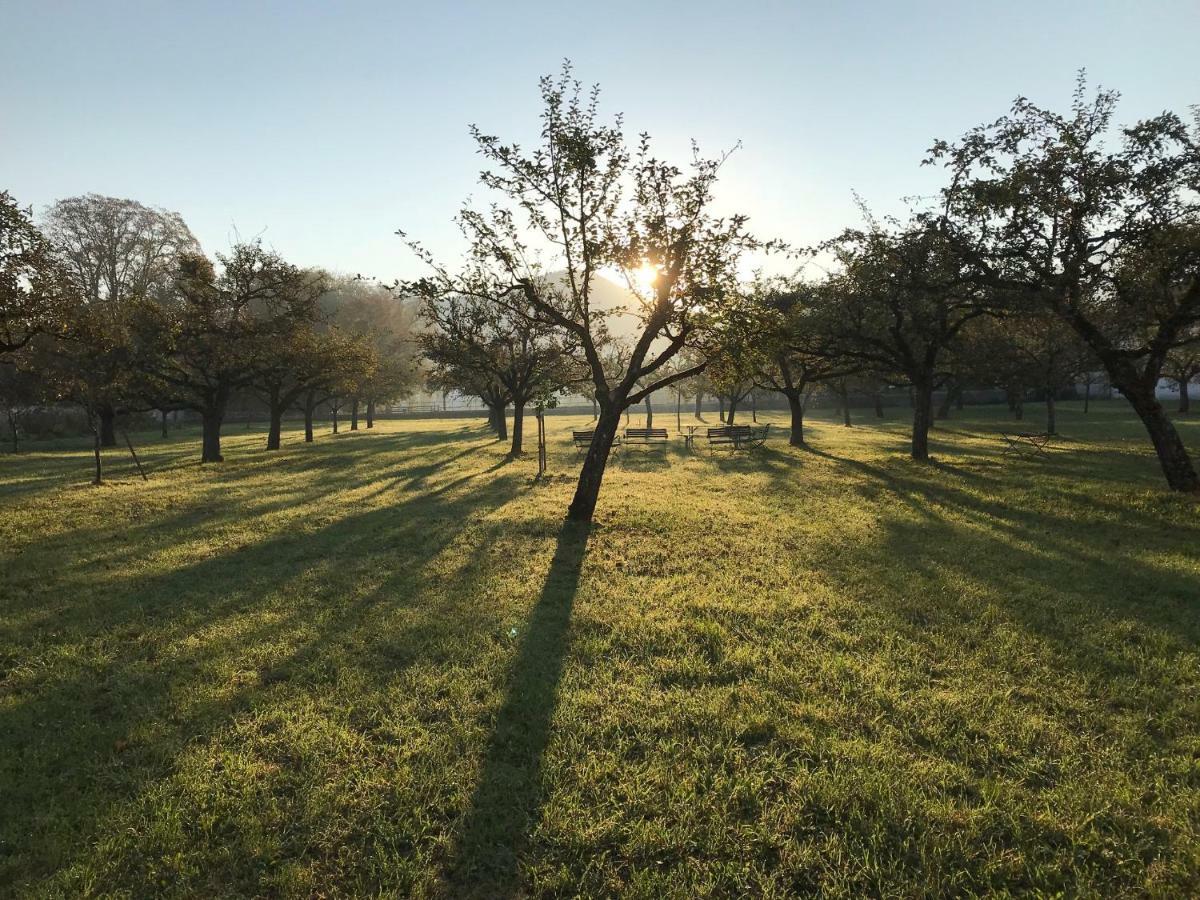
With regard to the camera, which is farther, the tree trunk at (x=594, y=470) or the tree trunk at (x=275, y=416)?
the tree trunk at (x=275, y=416)

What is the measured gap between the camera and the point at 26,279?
12594 mm

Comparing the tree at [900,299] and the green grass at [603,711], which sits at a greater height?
the tree at [900,299]

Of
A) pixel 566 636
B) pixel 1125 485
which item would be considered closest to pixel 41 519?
pixel 566 636

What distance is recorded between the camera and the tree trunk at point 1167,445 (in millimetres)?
13820

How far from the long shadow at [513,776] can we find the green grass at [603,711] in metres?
0.02

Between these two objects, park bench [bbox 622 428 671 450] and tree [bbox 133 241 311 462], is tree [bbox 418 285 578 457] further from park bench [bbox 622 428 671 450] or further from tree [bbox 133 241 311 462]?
tree [bbox 133 241 311 462]

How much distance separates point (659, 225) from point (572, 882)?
11.3 m

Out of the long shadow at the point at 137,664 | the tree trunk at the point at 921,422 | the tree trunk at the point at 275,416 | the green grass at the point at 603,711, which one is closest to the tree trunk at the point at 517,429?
the tree trunk at the point at 275,416

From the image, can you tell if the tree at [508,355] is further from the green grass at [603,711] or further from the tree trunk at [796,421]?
the green grass at [603,711]

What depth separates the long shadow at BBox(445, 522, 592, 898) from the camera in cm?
336

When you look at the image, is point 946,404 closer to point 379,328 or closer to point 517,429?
point 517,429

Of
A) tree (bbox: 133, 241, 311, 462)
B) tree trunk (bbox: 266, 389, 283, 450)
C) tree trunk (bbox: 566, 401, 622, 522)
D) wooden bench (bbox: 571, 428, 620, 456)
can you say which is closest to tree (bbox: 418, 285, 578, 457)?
wooden bench (bbox: 571, 428, 620, 456)

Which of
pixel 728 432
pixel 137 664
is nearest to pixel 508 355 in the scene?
pixel 728 432

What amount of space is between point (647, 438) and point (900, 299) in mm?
14597
